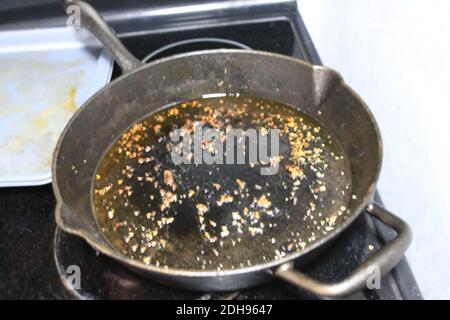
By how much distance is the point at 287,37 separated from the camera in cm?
92

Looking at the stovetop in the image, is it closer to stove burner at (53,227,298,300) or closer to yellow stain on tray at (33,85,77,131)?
stove burner at (53,227,298,300)

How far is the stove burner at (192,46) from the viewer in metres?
0.90

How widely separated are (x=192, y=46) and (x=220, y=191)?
36 cm

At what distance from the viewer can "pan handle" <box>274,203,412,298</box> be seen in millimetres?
463

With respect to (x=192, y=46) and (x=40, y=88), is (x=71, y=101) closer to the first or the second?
(x=40, y=88)

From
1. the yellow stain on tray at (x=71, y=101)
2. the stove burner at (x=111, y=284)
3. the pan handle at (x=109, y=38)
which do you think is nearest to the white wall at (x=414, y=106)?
the stove burner at (x=111, y=284)

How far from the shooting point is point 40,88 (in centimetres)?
88

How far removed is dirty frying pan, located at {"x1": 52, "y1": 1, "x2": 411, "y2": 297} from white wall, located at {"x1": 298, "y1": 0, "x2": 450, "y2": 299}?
55 millimetres

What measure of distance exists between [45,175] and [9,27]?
1.50 ft

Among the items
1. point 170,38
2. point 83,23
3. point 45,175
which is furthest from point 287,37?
point 45,175

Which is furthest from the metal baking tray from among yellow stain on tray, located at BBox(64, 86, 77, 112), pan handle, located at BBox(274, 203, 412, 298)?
pan handle, located at BBox(274, 203, 412, 298)

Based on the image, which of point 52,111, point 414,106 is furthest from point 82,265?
point 414,106

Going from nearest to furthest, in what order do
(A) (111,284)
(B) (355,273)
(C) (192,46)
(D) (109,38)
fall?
(B) (355,273) < (A) (111,284) < (D) (109,38) < (C) (192,46)
